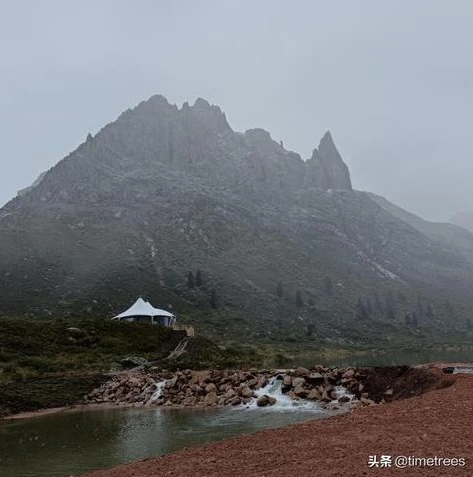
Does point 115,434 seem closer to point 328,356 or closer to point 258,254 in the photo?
point 328,356

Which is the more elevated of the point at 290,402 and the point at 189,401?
the point at 290,402

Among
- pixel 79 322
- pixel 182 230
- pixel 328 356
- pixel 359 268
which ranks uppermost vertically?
pixel 182 230

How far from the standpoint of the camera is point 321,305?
490 ft

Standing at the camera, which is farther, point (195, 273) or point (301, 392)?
point (195, 273)

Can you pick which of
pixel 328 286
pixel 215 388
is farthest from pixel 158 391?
pixel 328 286

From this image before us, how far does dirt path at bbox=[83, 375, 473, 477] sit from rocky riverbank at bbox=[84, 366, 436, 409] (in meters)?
13.7

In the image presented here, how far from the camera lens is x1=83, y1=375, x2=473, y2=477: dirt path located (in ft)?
36.7

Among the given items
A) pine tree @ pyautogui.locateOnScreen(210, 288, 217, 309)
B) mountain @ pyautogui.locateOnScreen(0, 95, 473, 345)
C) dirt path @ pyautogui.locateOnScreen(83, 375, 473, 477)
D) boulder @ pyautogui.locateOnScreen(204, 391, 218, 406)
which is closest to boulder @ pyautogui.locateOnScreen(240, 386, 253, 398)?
boulder @ pyautogui.locateOnScreen(204, 391, 218, 406)

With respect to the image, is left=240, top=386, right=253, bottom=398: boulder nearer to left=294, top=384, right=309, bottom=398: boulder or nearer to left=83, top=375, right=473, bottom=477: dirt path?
left=294, top=384, right=309, bottom=398: boulder

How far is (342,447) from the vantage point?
12805 mm

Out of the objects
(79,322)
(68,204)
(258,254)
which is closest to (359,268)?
(258,254)

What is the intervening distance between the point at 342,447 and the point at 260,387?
25.4 metres

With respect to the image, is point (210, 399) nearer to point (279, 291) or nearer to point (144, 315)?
point (144, 315)

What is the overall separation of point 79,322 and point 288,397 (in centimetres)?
3665
